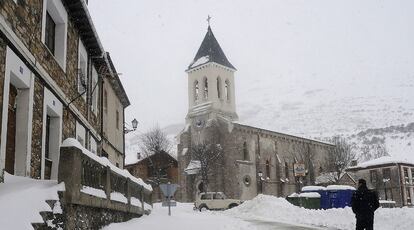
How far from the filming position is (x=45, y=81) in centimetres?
1186

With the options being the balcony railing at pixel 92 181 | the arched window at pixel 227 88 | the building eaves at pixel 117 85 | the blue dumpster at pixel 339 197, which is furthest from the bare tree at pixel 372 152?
the balcony railing at pixel 92 181

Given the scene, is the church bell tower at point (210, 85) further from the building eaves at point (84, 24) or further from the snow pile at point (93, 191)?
the snow pile at point (93, 191)

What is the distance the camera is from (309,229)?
54.0 feet

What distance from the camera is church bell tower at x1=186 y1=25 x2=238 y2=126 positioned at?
62.9 m

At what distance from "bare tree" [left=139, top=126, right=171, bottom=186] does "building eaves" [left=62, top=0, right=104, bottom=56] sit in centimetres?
4514

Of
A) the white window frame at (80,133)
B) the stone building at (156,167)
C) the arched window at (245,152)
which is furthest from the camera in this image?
the stone building at (156,167)

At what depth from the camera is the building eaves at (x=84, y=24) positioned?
1419 centimetres

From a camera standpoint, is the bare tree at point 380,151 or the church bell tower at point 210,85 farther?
the bare tree at point 380,151

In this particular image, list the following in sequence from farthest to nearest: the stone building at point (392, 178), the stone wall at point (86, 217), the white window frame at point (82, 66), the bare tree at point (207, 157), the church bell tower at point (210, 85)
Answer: the church bell tower at point (210, 85) → the stone building at point (392, 178) → the bare tree at point (207, 157) → the white window frame at point (82, 66) → the stone wall at point (86, 217)

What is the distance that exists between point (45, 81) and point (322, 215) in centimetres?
1368

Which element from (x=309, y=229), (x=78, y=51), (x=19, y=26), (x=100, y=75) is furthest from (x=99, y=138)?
(x=19, y=26)

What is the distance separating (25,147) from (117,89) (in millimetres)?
15960

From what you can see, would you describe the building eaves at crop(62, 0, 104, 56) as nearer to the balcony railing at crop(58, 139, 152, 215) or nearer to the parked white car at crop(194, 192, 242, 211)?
the balcony railing at crop(58, 139, 152, 215)

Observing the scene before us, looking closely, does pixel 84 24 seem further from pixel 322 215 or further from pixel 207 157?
pixel 207 157
